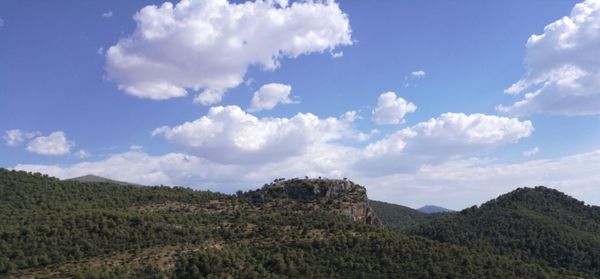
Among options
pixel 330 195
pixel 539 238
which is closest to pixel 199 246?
pixel 330 195

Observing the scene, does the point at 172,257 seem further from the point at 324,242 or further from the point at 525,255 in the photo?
the point at 525,255

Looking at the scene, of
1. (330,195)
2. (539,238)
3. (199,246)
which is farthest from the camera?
(539,238)

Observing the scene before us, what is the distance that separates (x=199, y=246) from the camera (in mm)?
101062

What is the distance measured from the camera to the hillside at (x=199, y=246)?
87062 mm

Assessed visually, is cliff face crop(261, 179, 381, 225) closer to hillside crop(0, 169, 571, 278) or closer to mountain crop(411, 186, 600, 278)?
hillside crop(0, 169, 571, 278)

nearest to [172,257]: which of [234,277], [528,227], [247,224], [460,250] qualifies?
[234,277]

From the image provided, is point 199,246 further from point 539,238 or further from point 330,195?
A: point 539,238

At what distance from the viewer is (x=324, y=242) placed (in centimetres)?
10488

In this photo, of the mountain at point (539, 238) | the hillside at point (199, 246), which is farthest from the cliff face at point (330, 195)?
the mountain at point (539, 238)

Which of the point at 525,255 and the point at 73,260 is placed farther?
the point at 525,255

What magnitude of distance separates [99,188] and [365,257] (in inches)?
3773

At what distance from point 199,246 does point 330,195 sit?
71.4 metres

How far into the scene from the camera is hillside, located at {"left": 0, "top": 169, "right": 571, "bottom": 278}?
8706 centimetres

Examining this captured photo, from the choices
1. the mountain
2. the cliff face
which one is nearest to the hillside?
the cliff face
